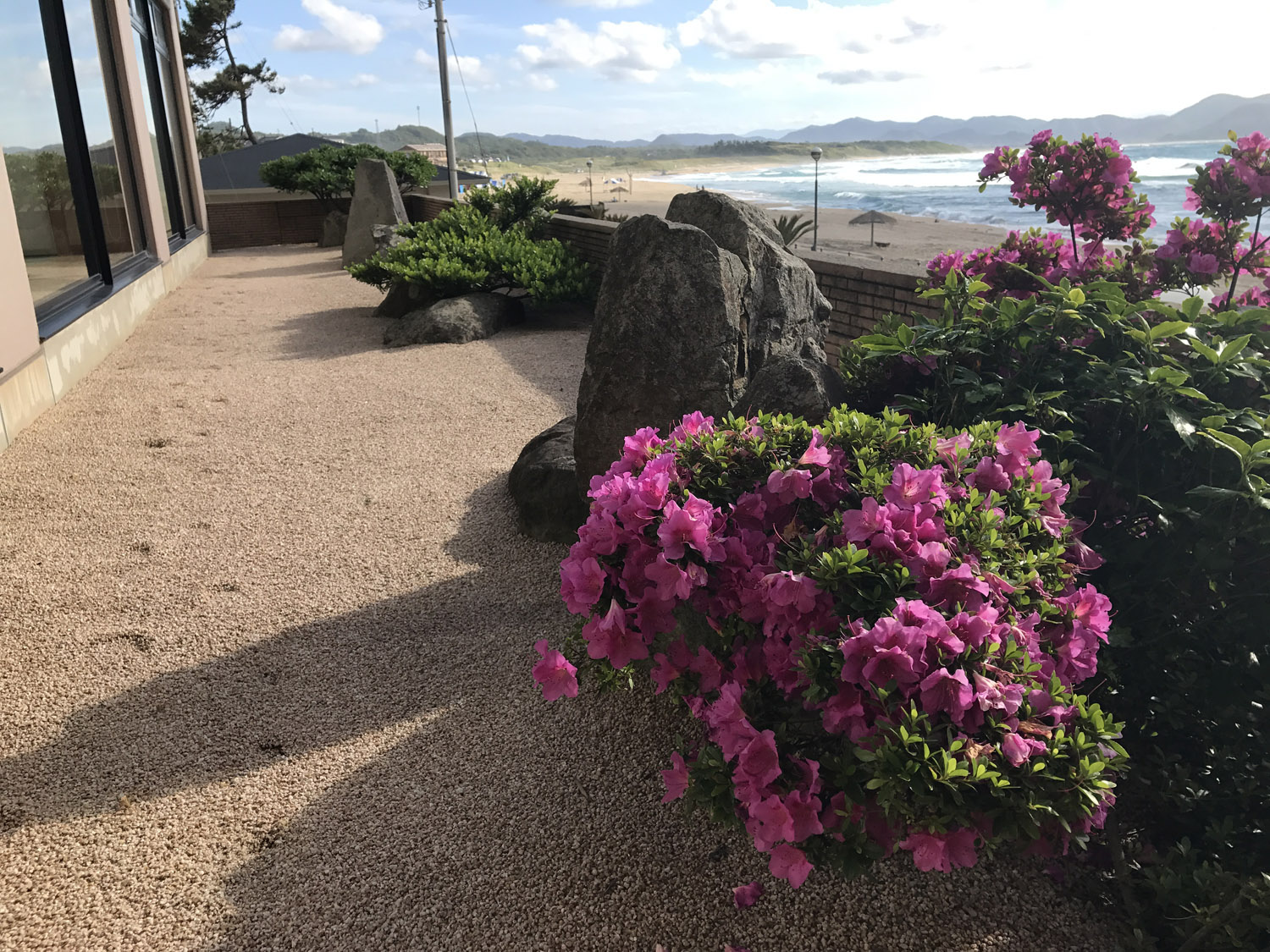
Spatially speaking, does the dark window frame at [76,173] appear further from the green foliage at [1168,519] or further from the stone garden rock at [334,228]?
the stone garden rock at [334,228]

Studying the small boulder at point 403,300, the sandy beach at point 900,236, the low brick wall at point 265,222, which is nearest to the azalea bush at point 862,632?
the small boulder at point 403,300

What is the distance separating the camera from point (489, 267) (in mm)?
9359

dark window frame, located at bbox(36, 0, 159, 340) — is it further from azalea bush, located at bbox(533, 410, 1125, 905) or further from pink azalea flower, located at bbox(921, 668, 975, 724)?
pink azalea flower, located at bbox(921, 668, 975, 724)

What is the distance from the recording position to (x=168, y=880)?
2197 mm

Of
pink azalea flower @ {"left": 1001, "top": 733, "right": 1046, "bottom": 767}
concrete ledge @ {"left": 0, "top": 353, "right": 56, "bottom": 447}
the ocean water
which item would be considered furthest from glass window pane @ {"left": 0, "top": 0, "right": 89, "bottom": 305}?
the ocean water

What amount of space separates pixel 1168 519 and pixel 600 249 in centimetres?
849

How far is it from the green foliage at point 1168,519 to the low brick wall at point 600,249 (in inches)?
63.5

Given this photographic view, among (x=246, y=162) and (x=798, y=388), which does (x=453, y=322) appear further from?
(x=246, y=162)

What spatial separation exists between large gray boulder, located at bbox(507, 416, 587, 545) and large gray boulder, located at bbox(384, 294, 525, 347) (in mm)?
4522

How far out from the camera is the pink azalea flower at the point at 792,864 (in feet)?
5.26

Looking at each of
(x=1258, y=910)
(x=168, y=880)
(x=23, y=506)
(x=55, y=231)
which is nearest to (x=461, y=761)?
(x=168, y=880)

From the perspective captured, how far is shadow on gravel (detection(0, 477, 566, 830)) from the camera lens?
2574 mm

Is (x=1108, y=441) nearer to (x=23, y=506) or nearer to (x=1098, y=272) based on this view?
(x=1098, y=272)

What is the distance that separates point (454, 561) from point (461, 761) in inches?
58.1
